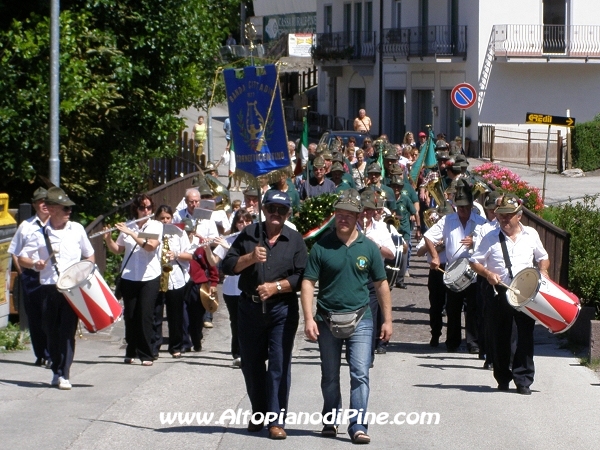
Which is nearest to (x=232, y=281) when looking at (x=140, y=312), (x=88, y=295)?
(x=140, y=312)

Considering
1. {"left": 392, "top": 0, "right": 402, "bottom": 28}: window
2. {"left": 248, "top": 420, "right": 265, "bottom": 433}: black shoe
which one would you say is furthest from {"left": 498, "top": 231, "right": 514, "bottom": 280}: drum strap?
{"left": 392, "top": 0, "right": 402, "bottom": 28}: window

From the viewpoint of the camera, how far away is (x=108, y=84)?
16.4m

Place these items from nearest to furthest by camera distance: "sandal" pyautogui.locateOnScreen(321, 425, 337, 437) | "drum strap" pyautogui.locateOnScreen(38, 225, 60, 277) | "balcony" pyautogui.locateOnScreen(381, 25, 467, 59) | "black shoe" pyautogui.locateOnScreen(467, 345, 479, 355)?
"sandal" pyautogui.locateOnScreen(321, 425, 337, 437)
"drum strap" pyautogui.locateOnScreen(38, 225, 60, 277)
"black shoe" pyautogui.locateOnScreen(467, 345, 479, 355)
"balcony" pyautogui.locateOnScreen(381, 25, 467, 59)

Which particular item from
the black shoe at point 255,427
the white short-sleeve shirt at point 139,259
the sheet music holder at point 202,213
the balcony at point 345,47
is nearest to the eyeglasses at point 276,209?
the black shoe at point 255,427

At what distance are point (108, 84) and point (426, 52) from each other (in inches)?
1166

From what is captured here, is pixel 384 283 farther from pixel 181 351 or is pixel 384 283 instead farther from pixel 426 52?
pixel 426 52

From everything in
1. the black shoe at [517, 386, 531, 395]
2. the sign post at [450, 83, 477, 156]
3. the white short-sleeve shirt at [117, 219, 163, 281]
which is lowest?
the black shoe at [517, 386, 531, 395]

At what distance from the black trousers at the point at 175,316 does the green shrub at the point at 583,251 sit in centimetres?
424

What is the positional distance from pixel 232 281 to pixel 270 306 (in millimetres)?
2918

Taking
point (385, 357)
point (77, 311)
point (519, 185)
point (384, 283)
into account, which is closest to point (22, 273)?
point (77, 311)

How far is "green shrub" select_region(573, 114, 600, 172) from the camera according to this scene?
1455 inches

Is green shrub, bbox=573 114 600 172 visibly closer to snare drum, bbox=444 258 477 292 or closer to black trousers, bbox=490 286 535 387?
snare drum, bbox=444 258 477 292

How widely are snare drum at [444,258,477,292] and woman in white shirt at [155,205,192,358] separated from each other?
2.75m

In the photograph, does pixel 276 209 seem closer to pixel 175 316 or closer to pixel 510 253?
pixel 510 253
